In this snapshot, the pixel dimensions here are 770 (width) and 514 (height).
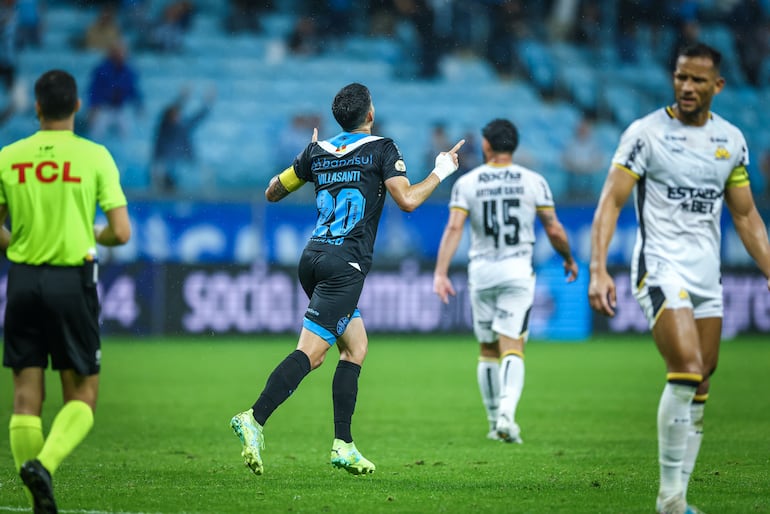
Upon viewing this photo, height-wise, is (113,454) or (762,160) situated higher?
(762,160)

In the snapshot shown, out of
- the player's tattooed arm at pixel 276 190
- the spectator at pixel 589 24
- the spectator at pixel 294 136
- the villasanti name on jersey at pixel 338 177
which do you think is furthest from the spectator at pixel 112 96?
the villasanti name on jersey at pixel 338 177

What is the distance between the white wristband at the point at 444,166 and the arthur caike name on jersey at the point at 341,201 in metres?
0.44

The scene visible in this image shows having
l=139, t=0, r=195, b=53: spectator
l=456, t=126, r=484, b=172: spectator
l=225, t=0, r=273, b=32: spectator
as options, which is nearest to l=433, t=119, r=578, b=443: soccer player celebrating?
l=456, t=126, r=484, b=172: spectator

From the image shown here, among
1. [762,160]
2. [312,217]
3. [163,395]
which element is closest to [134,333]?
[312,217]

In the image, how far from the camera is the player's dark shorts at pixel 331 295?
292 inches

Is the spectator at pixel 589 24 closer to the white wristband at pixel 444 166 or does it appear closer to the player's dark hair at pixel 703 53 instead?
the white wristband at pixel 444 166

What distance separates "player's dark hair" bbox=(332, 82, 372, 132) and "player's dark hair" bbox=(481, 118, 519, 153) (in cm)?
264

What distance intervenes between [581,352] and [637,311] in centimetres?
280

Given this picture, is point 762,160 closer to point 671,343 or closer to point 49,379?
point 49,379

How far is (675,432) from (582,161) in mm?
18072

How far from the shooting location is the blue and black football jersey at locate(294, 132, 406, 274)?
24.7 feet

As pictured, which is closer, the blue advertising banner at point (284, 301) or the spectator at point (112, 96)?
the blue advertising banner at point (284, 301)

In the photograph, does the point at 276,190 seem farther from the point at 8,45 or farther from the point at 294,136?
the point at 8,45

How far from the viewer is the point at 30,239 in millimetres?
5891
